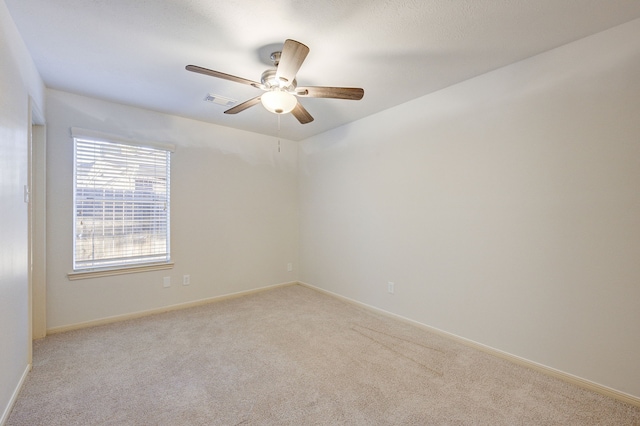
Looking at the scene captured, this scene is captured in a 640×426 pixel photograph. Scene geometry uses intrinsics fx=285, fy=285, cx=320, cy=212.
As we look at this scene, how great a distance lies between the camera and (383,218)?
11.1ft

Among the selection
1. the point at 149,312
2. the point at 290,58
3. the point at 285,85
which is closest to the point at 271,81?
the point at 285,85

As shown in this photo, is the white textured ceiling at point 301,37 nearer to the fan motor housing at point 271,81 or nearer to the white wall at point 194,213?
the fan motor housing at point 271,81

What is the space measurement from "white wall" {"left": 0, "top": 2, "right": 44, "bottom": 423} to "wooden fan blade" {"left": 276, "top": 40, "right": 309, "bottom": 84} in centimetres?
154

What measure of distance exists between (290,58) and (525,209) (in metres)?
2.10

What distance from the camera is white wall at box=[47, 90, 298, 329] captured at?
2.85 meters

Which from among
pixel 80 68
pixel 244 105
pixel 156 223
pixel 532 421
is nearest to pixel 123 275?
pixel 156 223

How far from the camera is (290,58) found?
5.65 ft

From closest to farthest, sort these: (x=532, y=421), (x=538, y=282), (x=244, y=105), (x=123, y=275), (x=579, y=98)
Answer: (x=532, y=421)
(x=579, y=98)
(x=538, y=282)
(x=244, y=105)
(x=123, y=275)

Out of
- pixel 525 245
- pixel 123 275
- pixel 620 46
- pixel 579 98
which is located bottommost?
pixel 123 275

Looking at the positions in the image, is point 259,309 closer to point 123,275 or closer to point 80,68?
point 123,275

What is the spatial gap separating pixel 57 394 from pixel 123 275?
149 cm

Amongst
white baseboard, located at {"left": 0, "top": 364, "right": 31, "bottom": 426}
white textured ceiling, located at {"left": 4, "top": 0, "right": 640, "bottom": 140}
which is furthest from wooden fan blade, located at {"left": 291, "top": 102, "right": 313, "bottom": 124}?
white baseboard, located at {"left": 0, "top": 364, "right": 31, "bottom": 426}

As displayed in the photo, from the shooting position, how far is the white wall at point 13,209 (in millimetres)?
1592

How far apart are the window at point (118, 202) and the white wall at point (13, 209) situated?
3.01 ft
